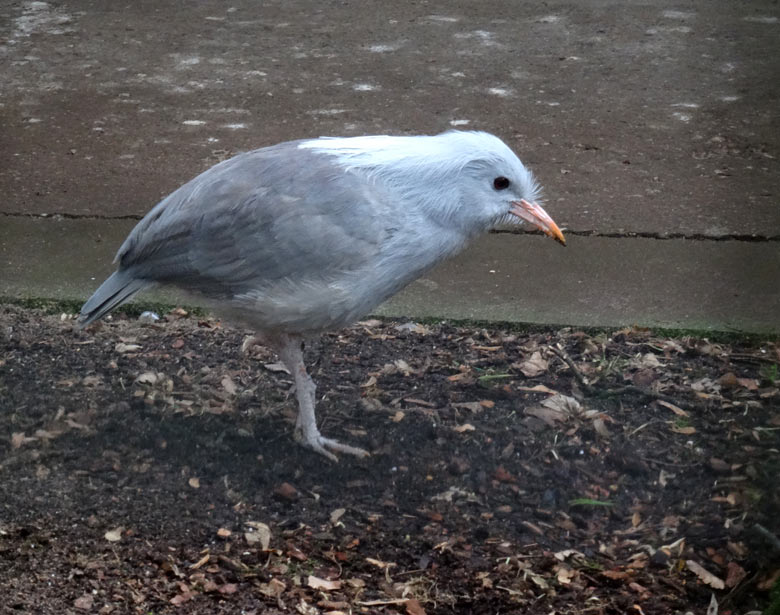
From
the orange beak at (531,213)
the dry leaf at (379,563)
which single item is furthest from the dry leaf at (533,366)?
the dry leaf at (379,563)

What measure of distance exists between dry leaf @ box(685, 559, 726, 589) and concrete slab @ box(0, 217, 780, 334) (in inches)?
59.6

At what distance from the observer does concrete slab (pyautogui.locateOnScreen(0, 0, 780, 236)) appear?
5320mm

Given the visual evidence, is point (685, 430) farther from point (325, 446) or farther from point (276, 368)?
point (276, 368)

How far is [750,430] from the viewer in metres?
3.51

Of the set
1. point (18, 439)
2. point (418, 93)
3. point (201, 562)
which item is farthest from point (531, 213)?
point (418, 93)

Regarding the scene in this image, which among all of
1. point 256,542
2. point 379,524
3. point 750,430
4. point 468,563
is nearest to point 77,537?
point 256,542

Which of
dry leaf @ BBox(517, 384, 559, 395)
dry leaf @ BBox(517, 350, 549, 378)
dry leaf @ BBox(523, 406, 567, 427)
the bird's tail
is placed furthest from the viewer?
dry leaf @ BBox(517, 350, 549, 378)

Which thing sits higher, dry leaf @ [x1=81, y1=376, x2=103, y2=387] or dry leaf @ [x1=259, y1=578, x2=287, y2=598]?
dry leaf @ [x1=259, y1=578, x2=287, y2=598]

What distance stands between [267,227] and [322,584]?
1062mm

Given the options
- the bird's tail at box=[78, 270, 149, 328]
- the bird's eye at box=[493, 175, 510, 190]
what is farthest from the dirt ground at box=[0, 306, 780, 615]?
the bird's eye at box=[493, 175, 510, 190]

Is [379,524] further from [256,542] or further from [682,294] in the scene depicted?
[682,294]

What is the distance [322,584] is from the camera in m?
2.80

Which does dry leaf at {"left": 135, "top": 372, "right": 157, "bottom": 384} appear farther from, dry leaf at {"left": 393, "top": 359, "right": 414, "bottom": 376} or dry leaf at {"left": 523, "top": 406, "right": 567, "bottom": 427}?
dry leaf at {"left": 523, "top": 406, "right": 567, "bottom": 427}

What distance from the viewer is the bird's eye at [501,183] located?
329 centimetres
